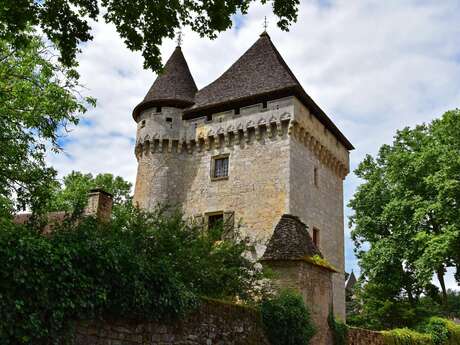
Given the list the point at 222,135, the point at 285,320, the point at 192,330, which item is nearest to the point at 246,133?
the point at 222,135

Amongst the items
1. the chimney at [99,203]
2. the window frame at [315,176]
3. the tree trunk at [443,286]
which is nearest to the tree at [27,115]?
the chimney at [99,203]

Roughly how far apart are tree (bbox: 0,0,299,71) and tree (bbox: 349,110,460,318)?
59.0ft

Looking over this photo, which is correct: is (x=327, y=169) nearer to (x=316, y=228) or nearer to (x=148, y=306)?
(x=316, y=228)

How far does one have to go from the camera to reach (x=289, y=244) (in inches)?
480

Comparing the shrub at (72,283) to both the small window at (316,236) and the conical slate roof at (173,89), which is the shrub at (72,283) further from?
the conical slate roof at (173,89)

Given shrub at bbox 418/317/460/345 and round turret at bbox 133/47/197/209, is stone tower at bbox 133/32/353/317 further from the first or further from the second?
shrub at bbox 418/317/460/345

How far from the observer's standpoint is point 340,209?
25.9 meters

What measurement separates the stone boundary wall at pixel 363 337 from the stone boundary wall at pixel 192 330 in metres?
5.16

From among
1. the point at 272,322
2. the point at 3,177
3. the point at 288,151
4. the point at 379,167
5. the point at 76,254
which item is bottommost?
the point at 272,322

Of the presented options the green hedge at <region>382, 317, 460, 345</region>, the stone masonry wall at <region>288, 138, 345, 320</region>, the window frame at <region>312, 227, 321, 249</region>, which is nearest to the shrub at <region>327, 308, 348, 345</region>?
the stone masonry wall at <region>288, 138, 345, 320</region>

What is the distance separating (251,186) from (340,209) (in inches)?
248

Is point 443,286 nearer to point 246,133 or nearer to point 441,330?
point 441,330

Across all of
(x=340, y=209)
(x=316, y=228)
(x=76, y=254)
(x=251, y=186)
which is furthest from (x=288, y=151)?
(x=76, y=254)

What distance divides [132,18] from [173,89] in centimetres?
1740
